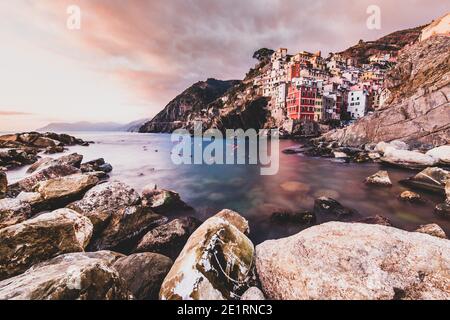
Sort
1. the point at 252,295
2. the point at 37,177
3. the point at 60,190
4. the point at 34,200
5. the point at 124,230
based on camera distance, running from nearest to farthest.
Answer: the point at 252,295
the point at 124,230
the point at 34,200
the point at 60,190
the point at 37,177

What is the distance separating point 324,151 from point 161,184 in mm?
24750

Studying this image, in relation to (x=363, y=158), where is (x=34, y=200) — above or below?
below

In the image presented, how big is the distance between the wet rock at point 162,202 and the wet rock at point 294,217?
4.96 m

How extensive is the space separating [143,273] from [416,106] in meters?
38.6

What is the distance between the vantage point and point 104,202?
26.1 feet

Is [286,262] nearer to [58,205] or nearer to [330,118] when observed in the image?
[58,205]

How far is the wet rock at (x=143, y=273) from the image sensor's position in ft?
15.1

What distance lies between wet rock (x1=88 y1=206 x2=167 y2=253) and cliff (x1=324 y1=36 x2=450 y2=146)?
1346 inches

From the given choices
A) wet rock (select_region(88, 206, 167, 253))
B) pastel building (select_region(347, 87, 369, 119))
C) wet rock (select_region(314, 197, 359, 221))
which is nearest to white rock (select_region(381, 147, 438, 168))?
wet rock (select_region(314, 197, 359, 221))

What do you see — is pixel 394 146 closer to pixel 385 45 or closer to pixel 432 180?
pixel 432 180

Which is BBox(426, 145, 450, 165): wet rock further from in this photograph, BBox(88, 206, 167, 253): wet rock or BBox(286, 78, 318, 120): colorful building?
BBox(286, 78, 318, 120): colorful building

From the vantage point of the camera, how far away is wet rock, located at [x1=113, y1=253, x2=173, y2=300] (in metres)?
4.61

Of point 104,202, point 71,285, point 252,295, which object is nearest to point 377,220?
point 252,295

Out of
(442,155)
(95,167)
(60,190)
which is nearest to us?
(60,190)
